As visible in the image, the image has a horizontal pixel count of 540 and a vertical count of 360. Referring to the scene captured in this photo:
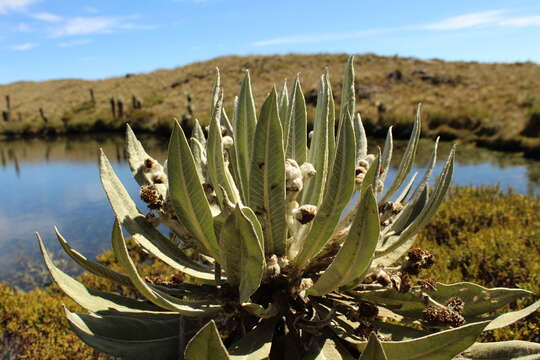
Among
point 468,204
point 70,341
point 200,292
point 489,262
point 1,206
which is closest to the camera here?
point 200,292

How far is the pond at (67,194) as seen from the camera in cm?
792

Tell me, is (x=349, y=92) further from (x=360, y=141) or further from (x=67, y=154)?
(x=67, y=154)

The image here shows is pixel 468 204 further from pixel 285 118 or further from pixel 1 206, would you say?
pixel 1 206

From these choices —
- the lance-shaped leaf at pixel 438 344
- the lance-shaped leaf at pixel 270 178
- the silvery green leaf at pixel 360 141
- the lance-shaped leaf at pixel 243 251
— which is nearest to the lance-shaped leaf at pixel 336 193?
the lance-shaped leaf at pixel 270 178

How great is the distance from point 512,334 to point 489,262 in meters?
0.91

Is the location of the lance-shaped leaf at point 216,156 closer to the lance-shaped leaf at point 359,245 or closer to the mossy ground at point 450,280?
the lance-shaped leaf at point 359,245

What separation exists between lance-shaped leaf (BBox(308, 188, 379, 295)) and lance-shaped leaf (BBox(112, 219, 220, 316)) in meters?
0.41

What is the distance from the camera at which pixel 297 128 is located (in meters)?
1.69

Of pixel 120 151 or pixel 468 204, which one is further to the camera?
pixel 120 151

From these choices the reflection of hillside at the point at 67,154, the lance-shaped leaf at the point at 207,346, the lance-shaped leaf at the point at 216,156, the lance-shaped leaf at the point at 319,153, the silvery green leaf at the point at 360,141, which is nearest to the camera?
the lance-shaped leaf at the point at 207,346

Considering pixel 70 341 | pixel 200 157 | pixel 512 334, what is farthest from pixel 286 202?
pixel 70 341

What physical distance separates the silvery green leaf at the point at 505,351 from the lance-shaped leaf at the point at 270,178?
72 cm

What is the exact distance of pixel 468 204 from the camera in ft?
15.5

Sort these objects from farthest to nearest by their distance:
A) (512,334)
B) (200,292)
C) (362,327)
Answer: (512,334) → (200,292) → (362,327)
